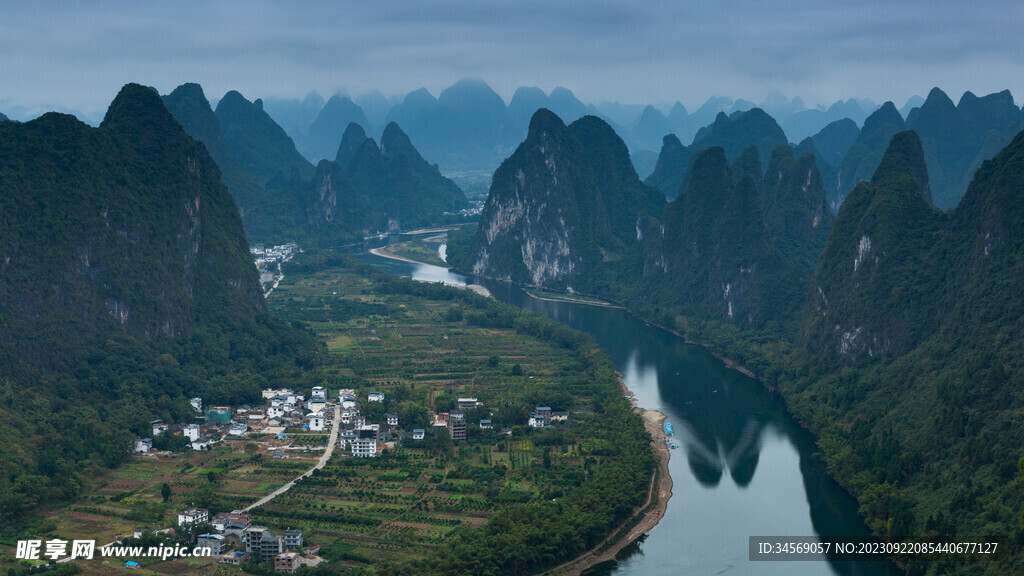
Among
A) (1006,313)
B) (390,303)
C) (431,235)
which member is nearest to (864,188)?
(1006,313)

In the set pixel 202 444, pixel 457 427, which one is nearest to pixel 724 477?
pixel 457 427

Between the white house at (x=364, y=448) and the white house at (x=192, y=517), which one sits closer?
the white house at (x=192, y=517)

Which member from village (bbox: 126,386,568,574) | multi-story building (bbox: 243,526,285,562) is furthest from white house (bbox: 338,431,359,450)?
multi-story building (bbox: 243,526,285,562)

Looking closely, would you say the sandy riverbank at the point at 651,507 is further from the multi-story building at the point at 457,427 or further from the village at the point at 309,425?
the multi-story building at the point at 457,427

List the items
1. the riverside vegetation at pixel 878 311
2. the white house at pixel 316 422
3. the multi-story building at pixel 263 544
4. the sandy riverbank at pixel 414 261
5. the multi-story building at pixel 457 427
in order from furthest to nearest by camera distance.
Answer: the sandy riverbank at pixel 414 261, the white house at pixel 316 422, the multi-story building at pixel 457 427, the riverside vegetation at pixel 878 311, the multi-story building at pixel 263 544

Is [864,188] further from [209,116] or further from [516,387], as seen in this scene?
[209,116]

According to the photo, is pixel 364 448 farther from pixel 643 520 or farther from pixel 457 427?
pixel 643 520

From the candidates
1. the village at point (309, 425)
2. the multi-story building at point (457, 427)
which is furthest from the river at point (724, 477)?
the multi-story building at point (457, 427)
